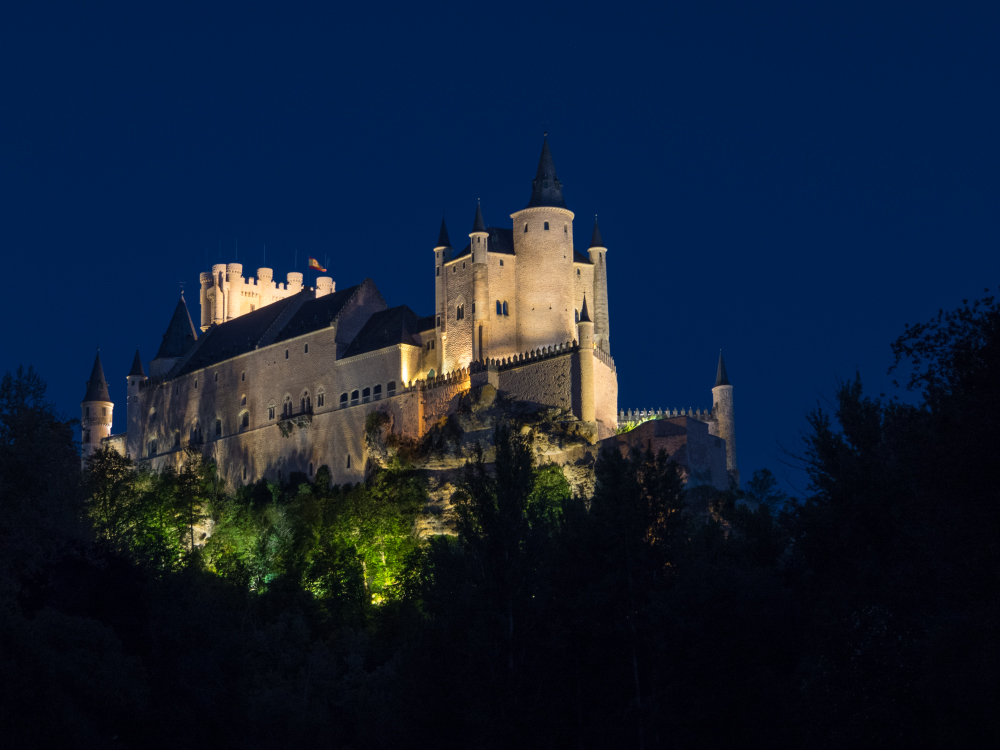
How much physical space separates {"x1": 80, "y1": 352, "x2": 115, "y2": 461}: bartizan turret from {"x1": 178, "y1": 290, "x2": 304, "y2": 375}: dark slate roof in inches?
426

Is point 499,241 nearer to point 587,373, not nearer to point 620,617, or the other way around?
point 587,373

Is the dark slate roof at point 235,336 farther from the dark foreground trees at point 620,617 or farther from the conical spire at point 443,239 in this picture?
the dark foreground trees at point 620,617

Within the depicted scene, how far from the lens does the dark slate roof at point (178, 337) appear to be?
98625 millimetres

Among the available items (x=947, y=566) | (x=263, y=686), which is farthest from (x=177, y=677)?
(x=947, y=566)

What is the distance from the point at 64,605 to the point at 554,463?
32.7m

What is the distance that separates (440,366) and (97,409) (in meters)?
38.3

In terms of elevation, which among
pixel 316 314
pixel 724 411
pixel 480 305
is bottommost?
pixel 724 411

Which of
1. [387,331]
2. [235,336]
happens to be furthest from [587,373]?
[235,336]

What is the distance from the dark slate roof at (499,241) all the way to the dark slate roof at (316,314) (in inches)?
413

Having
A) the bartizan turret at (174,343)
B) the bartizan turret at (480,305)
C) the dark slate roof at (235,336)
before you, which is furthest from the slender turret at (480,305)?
the bartizan turret at (174,343)

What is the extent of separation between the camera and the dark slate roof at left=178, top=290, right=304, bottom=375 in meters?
90.0

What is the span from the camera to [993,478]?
2480cm

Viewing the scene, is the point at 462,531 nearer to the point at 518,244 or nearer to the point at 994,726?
the point at 994,726

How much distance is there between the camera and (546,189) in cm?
7719
